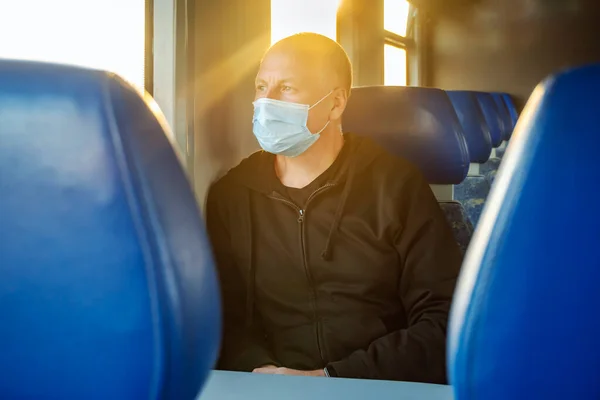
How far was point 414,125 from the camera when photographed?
1645mm

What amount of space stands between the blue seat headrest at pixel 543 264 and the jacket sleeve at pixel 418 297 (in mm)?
894

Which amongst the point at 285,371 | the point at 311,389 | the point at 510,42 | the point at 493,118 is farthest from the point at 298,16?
the point at 510,42

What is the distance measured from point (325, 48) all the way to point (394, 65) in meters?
3.89

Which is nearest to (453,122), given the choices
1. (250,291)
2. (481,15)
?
(250,291)

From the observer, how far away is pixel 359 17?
383 centimetres

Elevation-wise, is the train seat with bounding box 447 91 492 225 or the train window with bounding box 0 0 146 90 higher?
the train window with bounding box 0 0 146 90

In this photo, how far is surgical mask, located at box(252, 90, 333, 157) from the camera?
1.57m

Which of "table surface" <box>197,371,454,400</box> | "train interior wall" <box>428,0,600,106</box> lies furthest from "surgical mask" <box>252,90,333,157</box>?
"train interior wall" <box>428,0,600,106</box>

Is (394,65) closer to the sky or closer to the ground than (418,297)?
closer to the sky

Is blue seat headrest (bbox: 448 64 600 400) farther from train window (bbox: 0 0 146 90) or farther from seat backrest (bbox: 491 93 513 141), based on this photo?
seat backrest (bbox: 491 93 513 141)

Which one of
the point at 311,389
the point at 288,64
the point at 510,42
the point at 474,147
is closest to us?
the point at 311,389

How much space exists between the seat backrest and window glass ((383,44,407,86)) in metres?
0.85

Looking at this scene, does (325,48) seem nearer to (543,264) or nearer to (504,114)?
(543,264)

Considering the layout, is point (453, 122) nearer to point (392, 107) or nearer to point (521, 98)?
point (392, 107)
